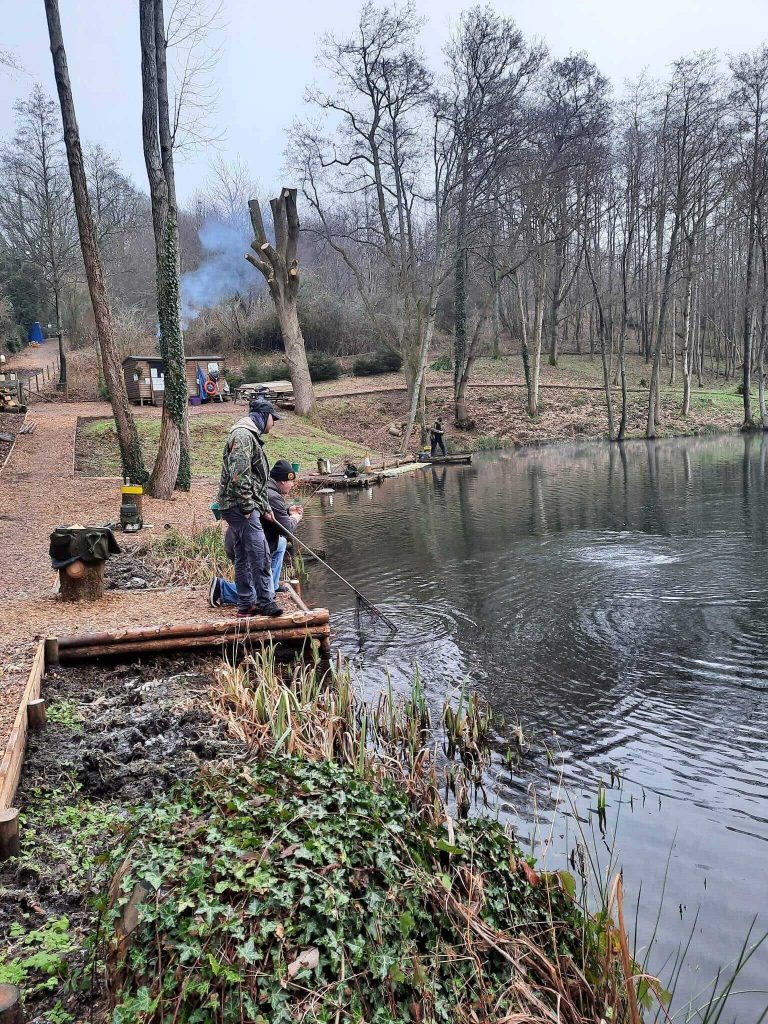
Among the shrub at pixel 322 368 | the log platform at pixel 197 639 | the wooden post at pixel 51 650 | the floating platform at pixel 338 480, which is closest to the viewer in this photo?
the wooden post at pixel 51 650

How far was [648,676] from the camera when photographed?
6.92 meters

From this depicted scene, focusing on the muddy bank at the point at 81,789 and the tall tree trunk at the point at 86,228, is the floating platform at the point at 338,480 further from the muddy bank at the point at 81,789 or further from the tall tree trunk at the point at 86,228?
the muddy bank at the point at 81,789

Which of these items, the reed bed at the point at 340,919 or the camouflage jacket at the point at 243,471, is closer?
the reed bed at the point at 340,919

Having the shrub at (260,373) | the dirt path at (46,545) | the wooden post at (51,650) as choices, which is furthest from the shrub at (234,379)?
the wooden post at (51,650)

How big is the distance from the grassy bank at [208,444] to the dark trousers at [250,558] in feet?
41.2

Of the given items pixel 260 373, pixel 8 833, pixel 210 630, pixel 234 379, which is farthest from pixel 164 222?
pixel 260 373

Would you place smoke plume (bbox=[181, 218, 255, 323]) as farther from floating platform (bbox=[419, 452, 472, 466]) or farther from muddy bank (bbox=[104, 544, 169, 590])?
muddy bank (bbox=[104, 544, 169, 590])

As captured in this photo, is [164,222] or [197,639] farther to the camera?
[164,222]

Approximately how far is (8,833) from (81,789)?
978 millimetres

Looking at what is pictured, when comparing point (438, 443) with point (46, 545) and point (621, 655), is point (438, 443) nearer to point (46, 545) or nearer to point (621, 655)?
point (46, 545)

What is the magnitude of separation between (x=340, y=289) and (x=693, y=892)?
49.2 meters

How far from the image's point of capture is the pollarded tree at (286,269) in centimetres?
2800

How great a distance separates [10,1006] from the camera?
2412 millimetres

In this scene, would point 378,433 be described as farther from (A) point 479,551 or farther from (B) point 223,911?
(B) point 223,911
